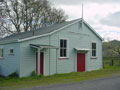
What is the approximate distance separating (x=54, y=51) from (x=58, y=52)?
50 cm

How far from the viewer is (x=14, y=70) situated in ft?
43.6

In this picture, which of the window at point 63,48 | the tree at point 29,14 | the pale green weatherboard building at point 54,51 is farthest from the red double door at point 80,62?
the tree at point 29,14

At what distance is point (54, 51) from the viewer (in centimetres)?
1458

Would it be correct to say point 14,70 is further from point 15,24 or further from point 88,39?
point 15,24

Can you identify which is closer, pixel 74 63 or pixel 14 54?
pixel 14 54

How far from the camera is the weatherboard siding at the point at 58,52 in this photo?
13.0 m

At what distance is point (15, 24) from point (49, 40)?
18.1 meters

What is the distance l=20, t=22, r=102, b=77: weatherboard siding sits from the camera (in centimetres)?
1295

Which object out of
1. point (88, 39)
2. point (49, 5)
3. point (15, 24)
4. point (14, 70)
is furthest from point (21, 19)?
point (14, 70)

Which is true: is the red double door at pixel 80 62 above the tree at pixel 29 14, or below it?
below

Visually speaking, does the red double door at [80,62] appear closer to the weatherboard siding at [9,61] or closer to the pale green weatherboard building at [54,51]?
the pale green weatherboard building at [54,51]

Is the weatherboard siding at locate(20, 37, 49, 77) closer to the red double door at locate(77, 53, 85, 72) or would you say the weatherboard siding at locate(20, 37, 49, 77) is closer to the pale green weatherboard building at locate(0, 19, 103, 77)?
the pale green weatherboard building at locate(0, 19, 103, 77)

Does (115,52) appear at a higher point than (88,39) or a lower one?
lower

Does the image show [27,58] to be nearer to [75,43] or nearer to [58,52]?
[58,52]
